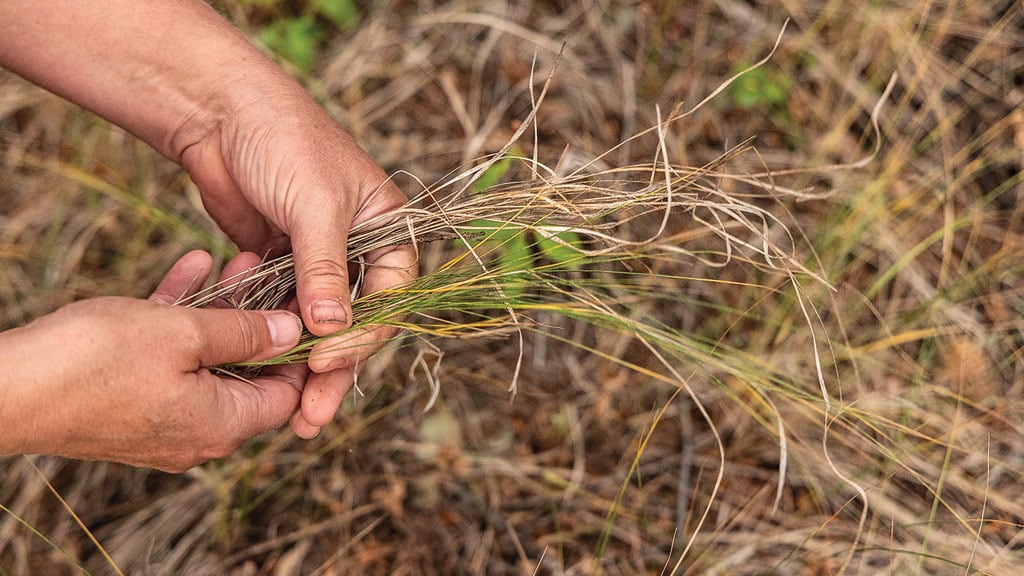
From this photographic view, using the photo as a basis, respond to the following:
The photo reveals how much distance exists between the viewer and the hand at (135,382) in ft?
3.00

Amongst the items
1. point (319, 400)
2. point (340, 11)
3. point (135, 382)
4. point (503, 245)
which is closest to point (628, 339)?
point (503, 245)

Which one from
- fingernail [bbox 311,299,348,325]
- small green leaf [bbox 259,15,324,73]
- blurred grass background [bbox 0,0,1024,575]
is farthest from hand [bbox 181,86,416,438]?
small green leaf [bbox 259,15,324,73]

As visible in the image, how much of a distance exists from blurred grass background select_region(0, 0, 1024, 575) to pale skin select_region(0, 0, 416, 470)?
0.31 metres

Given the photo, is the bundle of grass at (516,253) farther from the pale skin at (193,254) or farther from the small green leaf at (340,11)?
the small green leaf at (340,11)

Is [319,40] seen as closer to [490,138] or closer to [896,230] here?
[490,138]

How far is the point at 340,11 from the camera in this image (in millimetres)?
1924

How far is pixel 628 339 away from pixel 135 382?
3.35ft

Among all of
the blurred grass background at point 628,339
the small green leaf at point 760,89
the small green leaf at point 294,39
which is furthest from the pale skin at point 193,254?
the small green leaf at point 760,89

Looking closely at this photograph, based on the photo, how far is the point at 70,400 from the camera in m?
0.93

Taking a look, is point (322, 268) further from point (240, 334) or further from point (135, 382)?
point (135, 382)

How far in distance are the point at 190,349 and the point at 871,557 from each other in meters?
1.23

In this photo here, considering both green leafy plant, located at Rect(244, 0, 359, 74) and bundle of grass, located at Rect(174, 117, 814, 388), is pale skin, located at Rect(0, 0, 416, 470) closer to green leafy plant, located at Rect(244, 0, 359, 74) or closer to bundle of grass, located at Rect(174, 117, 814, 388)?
bundle of grass, located at Rect(174, 117, 814, 388)

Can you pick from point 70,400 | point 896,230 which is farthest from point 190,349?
point 896,230

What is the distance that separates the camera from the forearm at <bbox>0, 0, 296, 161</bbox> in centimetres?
121
